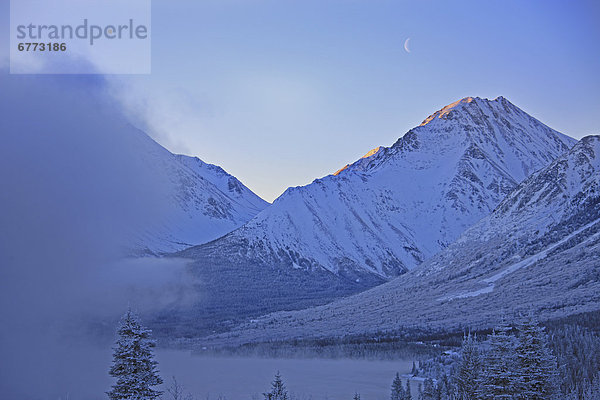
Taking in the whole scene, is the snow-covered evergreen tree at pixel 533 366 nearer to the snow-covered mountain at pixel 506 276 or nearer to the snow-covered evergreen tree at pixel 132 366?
the snow-covered evergreen tree at pixel 132 366

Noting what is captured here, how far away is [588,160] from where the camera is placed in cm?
17888

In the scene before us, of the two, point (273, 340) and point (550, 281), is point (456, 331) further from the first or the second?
point (273, 340)

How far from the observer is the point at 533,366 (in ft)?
110

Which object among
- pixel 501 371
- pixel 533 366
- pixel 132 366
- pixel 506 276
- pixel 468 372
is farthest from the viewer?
pixel 506 276

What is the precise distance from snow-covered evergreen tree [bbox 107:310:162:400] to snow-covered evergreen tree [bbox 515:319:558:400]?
63.8 feet

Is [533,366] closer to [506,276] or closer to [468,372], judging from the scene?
[468,372]

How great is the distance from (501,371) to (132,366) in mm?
19892

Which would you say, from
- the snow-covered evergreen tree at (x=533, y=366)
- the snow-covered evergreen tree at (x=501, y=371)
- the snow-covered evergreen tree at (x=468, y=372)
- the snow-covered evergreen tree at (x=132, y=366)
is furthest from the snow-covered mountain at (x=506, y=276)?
the snow-covered evergreen tree at (x=132, y=366)

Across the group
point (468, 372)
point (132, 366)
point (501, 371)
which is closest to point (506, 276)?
point (468, 372)

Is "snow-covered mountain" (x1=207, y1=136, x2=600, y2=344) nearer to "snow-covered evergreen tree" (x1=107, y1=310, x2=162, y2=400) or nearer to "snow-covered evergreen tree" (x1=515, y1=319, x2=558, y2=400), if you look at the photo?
"snow-covered evergreen tree" (x1=515, y1=319, x2=558, y2=400)

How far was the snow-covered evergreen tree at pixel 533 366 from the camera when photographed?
33438 millimetres

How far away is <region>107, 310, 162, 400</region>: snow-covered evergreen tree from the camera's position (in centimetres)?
3027

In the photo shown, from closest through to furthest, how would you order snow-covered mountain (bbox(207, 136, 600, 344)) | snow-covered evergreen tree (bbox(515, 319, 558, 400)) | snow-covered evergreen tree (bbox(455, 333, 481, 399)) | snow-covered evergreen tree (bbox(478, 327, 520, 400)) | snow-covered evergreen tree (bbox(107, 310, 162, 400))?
1. snow-covered evergreen tree (bbox(107, 310, 162, 400))
2. snow-covered evergreen tree (bbox(515, 319, 558, 400))
3. snow-covered evergreen tree (bbox(478, 327, 520, 400))
4. snow-covered evergreen tree (bbox(455, 333, 481, 399))
5. snow-covered mountain (bbox(207, 136, 600, 344))

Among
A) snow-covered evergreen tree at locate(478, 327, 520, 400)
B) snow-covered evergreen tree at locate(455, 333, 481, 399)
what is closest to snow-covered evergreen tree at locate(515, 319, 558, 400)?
snow-covered evergreen tree at locate(478, 327, 520, 400)
